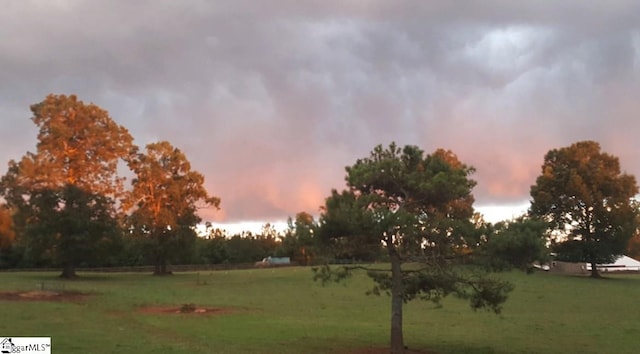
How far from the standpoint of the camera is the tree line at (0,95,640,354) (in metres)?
17.5

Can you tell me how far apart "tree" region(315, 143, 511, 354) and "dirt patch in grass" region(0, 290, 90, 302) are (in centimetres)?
2530

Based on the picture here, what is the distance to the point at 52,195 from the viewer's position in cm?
6775

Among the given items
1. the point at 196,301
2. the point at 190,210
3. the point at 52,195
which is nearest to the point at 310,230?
the point at 196,301


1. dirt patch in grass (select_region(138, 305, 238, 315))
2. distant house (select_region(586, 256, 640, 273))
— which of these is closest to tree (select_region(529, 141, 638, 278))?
distant house (select_region(586, 256, 640, 273))

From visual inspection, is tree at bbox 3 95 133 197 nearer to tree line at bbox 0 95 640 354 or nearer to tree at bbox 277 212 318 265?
tree line at bbox 0 95 640 354

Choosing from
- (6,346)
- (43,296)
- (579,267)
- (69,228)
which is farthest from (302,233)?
(579,267)

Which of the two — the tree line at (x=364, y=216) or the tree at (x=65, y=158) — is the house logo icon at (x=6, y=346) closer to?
the tree line at (x=364, y=216)

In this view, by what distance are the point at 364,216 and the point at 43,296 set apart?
3023cm

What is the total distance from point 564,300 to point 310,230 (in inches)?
1384

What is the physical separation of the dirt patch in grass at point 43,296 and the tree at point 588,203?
60.7 m

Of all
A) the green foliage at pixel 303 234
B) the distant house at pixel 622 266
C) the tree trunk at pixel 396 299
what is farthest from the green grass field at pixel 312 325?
the distant house at pixel 622 266

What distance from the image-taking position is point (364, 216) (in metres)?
16.7

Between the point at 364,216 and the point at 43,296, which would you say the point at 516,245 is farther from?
the point at 43,296

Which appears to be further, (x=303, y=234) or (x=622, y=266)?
(x=622, y=266)
